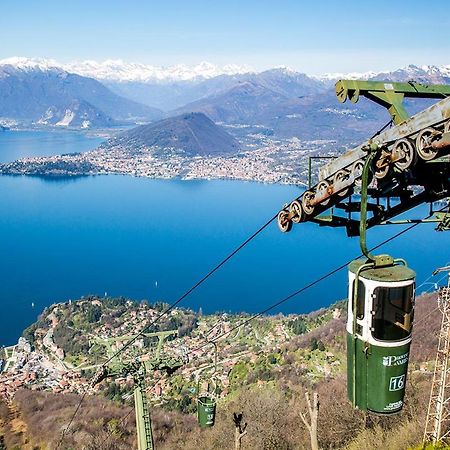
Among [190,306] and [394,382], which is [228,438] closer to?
[394,382]

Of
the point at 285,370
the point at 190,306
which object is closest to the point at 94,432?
the point at 285,370

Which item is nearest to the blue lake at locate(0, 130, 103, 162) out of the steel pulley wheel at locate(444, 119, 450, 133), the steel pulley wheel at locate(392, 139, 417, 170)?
the steel pulley wheel at locate(392, 139, 417, 170)

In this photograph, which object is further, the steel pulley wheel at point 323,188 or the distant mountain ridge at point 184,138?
the distant mountain ridge at point 184,138

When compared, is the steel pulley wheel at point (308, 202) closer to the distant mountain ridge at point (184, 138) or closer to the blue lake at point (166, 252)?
the blue lake at point (166, 252)

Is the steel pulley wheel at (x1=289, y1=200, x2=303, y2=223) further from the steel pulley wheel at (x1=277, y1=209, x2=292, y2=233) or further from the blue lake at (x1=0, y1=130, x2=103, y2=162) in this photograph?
the blue lake at (x1=0, y1=130, x2=103, y2=162)

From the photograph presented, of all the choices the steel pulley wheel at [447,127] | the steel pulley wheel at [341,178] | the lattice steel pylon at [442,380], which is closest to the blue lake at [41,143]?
the lattice steel pylon at [442,380]
